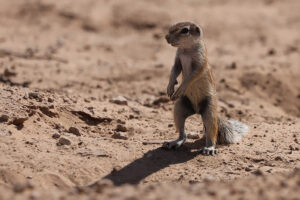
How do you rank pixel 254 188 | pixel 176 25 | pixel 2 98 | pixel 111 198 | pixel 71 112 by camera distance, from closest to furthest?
pixel 111 198
pixel 254 188
pixel 176 25
pixel 2 98
pixel 71 112

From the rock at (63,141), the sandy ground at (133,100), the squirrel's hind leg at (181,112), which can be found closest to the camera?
the sandy ground at (133,100)

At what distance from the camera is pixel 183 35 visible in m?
5.58

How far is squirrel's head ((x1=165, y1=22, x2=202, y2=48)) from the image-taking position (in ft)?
18.3

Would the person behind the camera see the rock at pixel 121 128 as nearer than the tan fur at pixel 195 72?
No

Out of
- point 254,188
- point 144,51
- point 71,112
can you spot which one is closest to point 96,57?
point 144,51

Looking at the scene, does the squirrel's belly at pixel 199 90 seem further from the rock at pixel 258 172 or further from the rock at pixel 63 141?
the rock at pixel 63 141

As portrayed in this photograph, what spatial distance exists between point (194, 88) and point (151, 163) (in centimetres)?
98

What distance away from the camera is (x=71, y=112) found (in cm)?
648

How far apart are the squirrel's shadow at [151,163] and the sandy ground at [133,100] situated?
0.04 ft

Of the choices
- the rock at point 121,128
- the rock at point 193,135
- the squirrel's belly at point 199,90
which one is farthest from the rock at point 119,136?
the squirrel's belly at point 199,90

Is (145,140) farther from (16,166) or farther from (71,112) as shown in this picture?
(16,166)

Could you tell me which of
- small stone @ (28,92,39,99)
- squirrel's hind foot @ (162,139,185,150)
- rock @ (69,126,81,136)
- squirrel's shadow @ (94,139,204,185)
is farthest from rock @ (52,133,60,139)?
squirrel's hind foot @ (162,139,185,150)

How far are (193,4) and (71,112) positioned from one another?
8.45 metres

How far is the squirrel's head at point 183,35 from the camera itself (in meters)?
5.57
